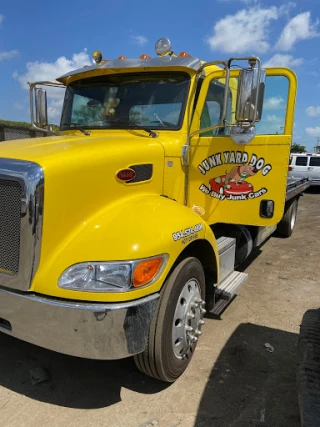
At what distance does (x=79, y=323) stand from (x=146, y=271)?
1.69 feet

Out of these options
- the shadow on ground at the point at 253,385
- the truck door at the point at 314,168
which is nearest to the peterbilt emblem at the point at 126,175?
the shadow on ground at the point at 253,385

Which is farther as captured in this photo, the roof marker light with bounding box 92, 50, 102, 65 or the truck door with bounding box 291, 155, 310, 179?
the truck door with bounding box 291, 155, 310, 179

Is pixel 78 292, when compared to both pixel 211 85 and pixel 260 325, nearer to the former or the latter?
pixel 260 325

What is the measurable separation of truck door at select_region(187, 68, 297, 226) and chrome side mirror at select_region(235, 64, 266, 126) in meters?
0.55

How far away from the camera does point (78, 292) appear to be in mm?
2230

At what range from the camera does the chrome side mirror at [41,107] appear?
4449 mm

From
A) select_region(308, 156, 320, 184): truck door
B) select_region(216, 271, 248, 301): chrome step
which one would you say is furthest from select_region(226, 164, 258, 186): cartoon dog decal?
select_region(308, 156, 320, 184): truck door

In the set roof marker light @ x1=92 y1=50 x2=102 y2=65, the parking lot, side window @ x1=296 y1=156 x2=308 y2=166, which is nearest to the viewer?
the parking lot

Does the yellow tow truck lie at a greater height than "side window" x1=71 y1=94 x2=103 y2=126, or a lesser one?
lesser

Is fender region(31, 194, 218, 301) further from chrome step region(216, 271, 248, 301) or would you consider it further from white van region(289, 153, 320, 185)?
white van region(289, 153, 320, 185)

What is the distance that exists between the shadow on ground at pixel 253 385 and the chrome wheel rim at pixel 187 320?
1.05 ft

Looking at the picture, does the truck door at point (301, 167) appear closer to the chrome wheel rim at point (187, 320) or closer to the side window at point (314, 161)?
the side window at point (314, 161)

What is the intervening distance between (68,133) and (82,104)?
36cm

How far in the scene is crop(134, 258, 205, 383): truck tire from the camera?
2545 millimetres
